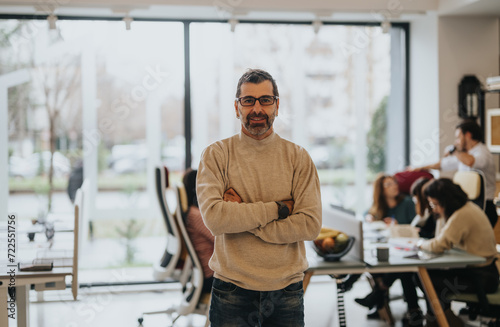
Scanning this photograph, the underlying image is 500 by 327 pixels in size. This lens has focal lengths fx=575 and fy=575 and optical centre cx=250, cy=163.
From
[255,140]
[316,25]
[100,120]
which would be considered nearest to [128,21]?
[100,120]

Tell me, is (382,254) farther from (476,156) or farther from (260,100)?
(476,156)

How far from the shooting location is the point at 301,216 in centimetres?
195

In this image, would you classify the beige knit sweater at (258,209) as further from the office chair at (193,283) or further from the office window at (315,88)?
the office window at (315,88)

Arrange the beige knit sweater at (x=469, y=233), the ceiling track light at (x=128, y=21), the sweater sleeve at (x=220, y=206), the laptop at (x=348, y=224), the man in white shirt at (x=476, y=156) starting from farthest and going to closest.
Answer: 1. the ceiling track light at (x=128, y=21)
2. the man in white shirt at (x=476, y=156)
3. the beige knit sweater at (x=469, y=233)
4. the laptop at (x=348, y=224)
5. the sweater sleeve at (x=220, y=206)

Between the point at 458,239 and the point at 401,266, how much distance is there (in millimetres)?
443

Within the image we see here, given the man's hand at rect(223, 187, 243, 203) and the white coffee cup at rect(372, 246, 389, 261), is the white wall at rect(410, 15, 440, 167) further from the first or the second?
the man's hand at rect(223, 187, 243, 203)

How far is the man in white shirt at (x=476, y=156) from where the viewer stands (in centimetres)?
466

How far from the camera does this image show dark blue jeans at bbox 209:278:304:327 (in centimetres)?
192

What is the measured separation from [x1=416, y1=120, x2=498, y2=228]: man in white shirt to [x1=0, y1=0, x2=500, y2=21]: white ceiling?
1066 mm

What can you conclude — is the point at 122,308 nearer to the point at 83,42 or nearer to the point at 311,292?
the point at 311,292

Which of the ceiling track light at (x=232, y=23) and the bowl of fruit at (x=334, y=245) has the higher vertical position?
the ceiling track light at (x=232, y=23)

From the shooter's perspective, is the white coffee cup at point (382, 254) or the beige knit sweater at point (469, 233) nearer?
the white coffee cup at point (382, 254)

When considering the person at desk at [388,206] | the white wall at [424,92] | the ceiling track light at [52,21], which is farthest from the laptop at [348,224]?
the ceiling track light at [52,21]

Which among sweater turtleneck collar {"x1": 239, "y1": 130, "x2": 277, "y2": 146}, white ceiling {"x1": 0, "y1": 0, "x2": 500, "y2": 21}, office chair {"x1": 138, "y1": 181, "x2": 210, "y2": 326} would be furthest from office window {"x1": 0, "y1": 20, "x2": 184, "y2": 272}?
sweater turtleneck collar {"x1": 239, "y1": 130, "x2": 277, "y2": 146}
